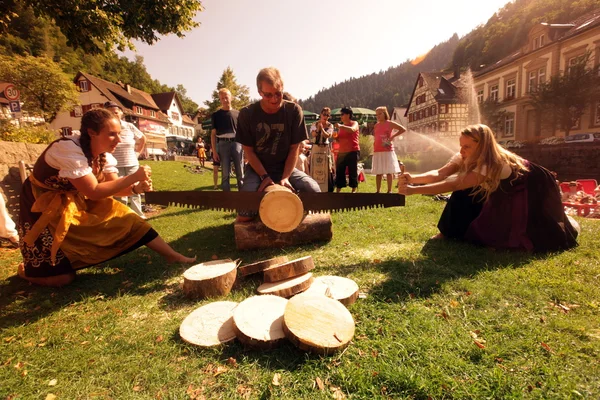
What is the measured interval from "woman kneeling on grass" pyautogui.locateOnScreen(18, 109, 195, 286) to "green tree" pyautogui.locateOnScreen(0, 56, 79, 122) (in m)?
32.2

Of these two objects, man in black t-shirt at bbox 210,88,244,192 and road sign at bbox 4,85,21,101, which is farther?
road sign at bbox 4,85,21,101

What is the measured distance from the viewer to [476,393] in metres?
1.66

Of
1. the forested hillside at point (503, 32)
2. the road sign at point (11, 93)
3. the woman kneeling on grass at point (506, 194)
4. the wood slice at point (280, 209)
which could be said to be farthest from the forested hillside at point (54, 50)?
the forested hillside at point (503, 32)

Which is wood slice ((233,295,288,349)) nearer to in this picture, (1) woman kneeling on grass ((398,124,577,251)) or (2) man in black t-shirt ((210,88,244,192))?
(1) woman kneeling on grass ((398,124,577,251))

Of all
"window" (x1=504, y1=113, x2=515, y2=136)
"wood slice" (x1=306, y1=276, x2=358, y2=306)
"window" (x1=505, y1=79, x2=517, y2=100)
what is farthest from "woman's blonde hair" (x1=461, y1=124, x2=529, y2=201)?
"window" (x1=504, y1=113, x2=515, y2=136)

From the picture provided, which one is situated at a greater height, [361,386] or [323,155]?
[323,155]

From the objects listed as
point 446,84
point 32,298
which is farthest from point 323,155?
point 446,84

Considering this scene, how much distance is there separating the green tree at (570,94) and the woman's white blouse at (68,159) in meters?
31.0

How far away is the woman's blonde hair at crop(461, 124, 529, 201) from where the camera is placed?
3.36 metres

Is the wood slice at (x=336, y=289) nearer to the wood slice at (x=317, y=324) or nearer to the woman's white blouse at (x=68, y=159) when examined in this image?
the wood slice at (x=317, y=324)

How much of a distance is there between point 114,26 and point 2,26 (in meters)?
2.15

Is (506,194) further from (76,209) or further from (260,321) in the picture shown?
(76,209)

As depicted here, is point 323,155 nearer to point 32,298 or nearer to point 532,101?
point 32,298

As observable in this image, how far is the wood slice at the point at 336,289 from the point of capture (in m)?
2.53
